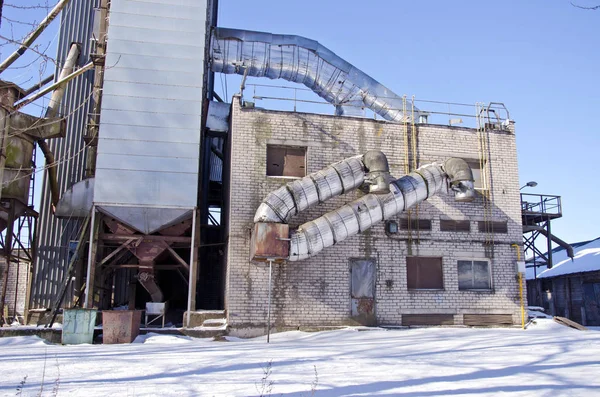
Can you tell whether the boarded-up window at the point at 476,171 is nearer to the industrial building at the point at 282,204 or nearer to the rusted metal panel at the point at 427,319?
the industrial building at the point at 282,204

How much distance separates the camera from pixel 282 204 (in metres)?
12.8

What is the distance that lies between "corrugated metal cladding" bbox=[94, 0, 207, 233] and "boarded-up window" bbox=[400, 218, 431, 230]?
6085 millimetres

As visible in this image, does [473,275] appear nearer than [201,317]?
No

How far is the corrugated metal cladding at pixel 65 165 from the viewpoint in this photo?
16.4m

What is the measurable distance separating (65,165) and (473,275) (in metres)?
14.0

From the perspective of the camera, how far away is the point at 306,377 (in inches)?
234

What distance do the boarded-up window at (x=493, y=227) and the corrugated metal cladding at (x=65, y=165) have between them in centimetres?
1267

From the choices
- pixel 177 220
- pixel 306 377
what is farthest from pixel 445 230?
pixel 306 377

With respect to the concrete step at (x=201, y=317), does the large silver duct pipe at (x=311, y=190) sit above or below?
above

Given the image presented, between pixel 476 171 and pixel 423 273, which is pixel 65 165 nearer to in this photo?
pixel 423 273

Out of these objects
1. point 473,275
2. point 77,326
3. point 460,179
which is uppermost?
point 460,179

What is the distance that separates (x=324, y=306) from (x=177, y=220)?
469 centimetres

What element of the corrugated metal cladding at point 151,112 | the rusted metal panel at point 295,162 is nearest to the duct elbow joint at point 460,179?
the rusted metal panel at point 295,162

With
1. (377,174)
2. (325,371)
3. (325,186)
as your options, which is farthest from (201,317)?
(325,371)
